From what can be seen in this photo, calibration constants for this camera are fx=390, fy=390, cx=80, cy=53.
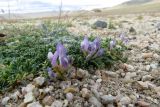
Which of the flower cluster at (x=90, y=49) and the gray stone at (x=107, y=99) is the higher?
the flower cluster at (x=90, y=49)

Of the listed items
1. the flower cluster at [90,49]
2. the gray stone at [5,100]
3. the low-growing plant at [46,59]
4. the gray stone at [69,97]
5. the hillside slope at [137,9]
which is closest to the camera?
the gray stone at [69,97]

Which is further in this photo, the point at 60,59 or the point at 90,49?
the point at 90,49

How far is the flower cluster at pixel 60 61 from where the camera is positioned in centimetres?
363

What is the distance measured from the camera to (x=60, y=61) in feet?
12.0

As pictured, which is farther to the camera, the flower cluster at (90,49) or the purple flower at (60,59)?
the flower cluster at (90,49)

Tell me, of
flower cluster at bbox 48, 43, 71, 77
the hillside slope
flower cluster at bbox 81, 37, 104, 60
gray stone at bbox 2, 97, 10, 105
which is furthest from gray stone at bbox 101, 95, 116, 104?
the hillside slope

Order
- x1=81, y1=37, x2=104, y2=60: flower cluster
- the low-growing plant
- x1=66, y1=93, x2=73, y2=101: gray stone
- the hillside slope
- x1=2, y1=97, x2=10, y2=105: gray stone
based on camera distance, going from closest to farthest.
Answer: x1=66, y1=93, x2=73, y2=101: gray stone < x1=2, y1=97, x2=10, y2=105: gray stone < the low-growing plant < x1=81, y1=37, x2=104, y2=60: flower cluster < the hillside slope

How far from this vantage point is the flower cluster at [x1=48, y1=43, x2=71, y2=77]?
363 cm

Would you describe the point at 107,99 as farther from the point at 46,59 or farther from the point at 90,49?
the point at 46,59

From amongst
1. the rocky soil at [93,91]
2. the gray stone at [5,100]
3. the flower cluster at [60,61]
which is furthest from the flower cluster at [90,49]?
the gray stone at [5,100]

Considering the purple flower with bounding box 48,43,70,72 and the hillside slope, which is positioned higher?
the purple flower with bounding box 48,43,70,72

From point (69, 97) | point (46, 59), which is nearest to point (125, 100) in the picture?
point (69, 97)

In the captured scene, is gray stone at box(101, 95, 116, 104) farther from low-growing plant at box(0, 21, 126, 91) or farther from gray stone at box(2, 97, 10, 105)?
gray stone at box(2, 97, 10, 105)

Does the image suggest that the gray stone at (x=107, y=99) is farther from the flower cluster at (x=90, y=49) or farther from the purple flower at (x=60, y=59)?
the flower cluster at (x=90, y=49)
